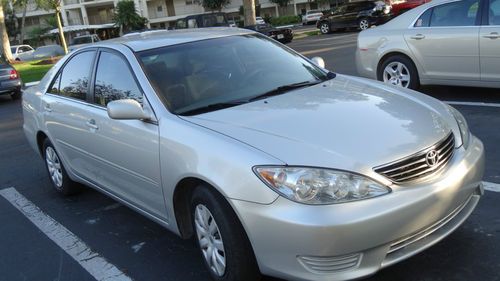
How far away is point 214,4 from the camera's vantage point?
5831 centimetres

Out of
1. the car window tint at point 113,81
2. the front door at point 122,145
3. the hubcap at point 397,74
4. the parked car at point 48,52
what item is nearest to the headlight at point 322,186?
the front door at point 122,145

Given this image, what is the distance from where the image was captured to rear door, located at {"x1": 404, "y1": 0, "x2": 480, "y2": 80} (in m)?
7.13

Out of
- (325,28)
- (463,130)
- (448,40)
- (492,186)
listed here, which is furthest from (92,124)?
(325,28)

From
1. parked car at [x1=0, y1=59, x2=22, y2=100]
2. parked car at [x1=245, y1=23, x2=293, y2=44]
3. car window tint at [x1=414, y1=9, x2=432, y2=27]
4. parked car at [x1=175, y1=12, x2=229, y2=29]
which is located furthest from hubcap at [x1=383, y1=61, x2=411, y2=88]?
parked car at [x1=175, y1=12, x2=229, y2=29]

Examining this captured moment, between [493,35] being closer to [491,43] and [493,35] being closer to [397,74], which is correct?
[491,43]

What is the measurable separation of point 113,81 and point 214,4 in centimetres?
5580

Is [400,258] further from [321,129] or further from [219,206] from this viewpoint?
[219,206]

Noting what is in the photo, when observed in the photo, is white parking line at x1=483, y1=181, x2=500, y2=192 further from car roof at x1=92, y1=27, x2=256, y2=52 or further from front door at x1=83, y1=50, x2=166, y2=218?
front door at x1=83, y1=50, x2=166, y2=218

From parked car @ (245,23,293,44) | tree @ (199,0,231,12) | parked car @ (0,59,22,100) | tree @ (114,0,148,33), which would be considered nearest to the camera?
parked car @ (0,59,22,100)

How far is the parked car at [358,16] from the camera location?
82.5 ft

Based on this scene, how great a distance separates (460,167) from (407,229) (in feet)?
1.91

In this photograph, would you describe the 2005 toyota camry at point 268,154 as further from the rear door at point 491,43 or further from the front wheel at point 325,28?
the front wheel at point 325,28

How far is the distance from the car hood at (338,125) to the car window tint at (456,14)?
3.86 metres

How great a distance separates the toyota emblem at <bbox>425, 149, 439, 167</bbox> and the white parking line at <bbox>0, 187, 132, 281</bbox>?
2.09 m
